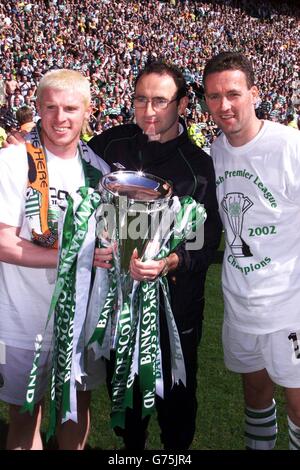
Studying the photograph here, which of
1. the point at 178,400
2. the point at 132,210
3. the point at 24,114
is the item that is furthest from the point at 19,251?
the point at 24,114

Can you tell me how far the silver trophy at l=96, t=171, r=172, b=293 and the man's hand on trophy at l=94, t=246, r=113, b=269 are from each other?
0.03 m

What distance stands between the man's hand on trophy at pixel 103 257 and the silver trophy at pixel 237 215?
0.56m

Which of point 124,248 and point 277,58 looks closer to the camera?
point 124,248

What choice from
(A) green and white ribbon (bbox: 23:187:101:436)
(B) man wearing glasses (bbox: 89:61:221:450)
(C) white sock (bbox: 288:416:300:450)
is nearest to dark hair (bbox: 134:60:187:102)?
(B) man wearing glasses (bbox: 89:61:221:450)

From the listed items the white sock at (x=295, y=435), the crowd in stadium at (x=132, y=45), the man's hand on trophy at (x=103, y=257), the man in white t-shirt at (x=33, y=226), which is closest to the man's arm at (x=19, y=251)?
the man in white t-shirt at (x=33, y=226)

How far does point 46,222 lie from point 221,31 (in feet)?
97.4

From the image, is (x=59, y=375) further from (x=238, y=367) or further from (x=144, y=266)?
(x=238, y=367)

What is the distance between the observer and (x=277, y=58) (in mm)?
29375

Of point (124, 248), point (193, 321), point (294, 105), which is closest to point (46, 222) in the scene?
point (124, 248)

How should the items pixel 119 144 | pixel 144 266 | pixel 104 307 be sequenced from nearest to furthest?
pixel 144 266
pixel 104 307
pixel 119 144

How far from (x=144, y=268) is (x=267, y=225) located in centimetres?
58

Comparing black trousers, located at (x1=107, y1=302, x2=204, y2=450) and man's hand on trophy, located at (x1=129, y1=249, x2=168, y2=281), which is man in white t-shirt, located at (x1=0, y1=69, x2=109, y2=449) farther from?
black trousers, located at (x1=107, y1=302, x2=204, y2=450)

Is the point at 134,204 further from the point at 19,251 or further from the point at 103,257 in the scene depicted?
the point at 19,251
